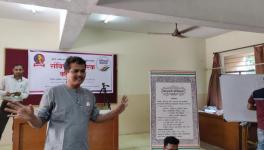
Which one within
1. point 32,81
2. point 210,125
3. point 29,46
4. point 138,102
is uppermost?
point 29,46

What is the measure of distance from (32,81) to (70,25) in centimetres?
206

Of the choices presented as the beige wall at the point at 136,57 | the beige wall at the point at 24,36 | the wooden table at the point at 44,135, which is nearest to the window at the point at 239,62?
the beige wall at the point at 136,57

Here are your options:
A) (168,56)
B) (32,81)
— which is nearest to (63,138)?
(32,81)

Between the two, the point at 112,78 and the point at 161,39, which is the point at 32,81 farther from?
the point at 161,39

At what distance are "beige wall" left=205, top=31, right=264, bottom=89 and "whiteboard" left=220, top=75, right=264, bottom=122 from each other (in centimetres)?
131

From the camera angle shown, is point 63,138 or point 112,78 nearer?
point 63,138

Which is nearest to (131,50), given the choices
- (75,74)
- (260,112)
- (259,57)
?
(259,57)

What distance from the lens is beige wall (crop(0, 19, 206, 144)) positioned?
4621 mm

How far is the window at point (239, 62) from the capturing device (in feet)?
16.0

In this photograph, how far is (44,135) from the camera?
3.43 m

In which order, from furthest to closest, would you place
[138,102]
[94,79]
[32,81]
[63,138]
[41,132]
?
[138,102] < [94,79] < [32,81] < [41,132] < [63,138]

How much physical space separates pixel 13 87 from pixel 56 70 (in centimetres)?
91

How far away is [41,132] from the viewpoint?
3414mm

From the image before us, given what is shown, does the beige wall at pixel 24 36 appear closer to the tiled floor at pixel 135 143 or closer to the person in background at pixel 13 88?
the person in background at pixel 13 88
